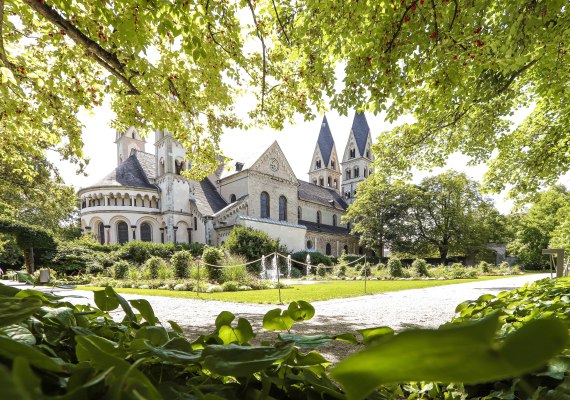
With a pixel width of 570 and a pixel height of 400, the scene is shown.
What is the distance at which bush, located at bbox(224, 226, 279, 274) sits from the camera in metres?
20.5

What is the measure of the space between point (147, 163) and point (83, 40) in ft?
98.4

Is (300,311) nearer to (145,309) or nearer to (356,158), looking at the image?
(145,309)

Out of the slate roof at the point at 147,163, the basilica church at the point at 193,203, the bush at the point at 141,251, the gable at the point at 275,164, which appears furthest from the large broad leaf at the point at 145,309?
the slate roof at the point at 147,163

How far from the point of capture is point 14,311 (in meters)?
0.53

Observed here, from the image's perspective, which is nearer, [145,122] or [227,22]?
[227,22]

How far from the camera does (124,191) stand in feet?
94.0

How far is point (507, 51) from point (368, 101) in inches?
68.7

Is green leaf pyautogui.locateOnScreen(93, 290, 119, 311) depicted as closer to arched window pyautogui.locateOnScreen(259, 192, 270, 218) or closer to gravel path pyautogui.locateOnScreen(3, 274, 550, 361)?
gravel path pyautogui.locateOnScreen(3, 274, 550, 361)

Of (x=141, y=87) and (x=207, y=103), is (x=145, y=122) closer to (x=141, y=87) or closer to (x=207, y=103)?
(x=141, y=87)

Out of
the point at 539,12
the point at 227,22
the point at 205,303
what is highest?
the point at 227,22

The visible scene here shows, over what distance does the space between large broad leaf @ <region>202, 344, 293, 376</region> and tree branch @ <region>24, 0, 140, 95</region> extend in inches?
223

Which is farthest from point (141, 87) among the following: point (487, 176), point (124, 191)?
point (124, 191)

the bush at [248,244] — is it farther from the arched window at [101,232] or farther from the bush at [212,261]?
the arched window at [101,232]

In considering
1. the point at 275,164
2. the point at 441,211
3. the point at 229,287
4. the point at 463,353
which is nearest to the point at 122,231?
the point at 275,164
